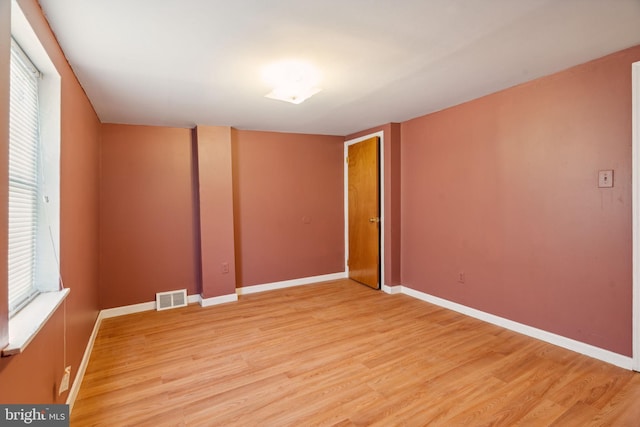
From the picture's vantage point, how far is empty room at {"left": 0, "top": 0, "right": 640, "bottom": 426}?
1.67m

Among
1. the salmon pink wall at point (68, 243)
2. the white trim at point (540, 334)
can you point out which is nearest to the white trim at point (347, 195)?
the white trim at point (540, 334)

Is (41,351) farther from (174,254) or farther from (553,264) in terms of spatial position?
(553,264)

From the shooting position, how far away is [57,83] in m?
1.83

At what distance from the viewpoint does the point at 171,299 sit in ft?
12.7

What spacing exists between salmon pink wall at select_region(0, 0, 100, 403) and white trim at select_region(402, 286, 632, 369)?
11.3 ft

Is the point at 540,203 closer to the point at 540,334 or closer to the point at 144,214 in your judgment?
the point at 540,334

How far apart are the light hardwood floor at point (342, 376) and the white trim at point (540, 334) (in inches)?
3.0

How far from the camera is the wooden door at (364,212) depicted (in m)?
4.30

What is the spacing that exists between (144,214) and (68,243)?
1.84 metres

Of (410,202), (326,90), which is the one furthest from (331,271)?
(326,90)

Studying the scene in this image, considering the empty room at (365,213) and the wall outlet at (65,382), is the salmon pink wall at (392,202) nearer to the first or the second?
the empty room at (365,213)

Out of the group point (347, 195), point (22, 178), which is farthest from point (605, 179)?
point (22, 178)

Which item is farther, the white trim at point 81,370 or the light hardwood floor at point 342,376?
the white trim at point 81,370

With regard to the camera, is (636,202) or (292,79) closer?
(636,202)
